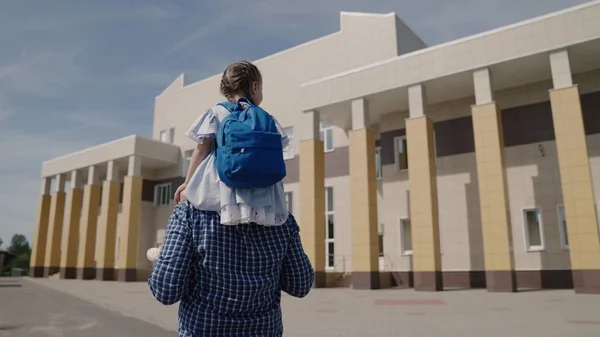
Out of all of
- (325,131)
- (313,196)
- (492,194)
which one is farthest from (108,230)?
(492,194)

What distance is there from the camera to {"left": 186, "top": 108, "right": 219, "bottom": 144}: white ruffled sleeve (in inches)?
67.8

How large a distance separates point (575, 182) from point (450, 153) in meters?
5.99

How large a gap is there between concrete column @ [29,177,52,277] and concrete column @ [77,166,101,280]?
4.61 meters

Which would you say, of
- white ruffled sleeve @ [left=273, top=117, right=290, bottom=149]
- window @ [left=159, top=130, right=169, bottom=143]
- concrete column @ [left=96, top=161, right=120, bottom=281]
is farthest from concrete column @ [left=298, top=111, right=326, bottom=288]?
white ruffled sleeve @ [left=273, top=117, right=290, bottom=149]

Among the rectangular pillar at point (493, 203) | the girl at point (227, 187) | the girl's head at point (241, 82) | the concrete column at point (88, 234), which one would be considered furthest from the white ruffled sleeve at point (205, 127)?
the concrete column at point (88, 234)

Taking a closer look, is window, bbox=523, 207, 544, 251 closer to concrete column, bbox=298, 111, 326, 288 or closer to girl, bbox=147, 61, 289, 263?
concrete column, bbox=298, 111, 326, 288

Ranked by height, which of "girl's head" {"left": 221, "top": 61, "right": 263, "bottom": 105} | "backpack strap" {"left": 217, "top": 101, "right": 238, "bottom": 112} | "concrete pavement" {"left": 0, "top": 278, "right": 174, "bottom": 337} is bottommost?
"concrete pavement" {"left": 0, "top": 278, "right": 174, "bottom": 337}

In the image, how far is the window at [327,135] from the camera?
23.0 metres

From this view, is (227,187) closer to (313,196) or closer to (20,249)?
(313,196)

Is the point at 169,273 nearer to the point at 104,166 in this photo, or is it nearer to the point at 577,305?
the point at 577,305

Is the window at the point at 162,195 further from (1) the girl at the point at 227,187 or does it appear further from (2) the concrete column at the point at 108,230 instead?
(1) the girl at the point at 227,187

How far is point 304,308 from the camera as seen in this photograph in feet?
32.4

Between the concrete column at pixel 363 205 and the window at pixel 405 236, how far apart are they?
2607 mm

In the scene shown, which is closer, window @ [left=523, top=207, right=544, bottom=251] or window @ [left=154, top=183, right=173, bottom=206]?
window @ [left=523, top=207, right=544, bottom=251]
